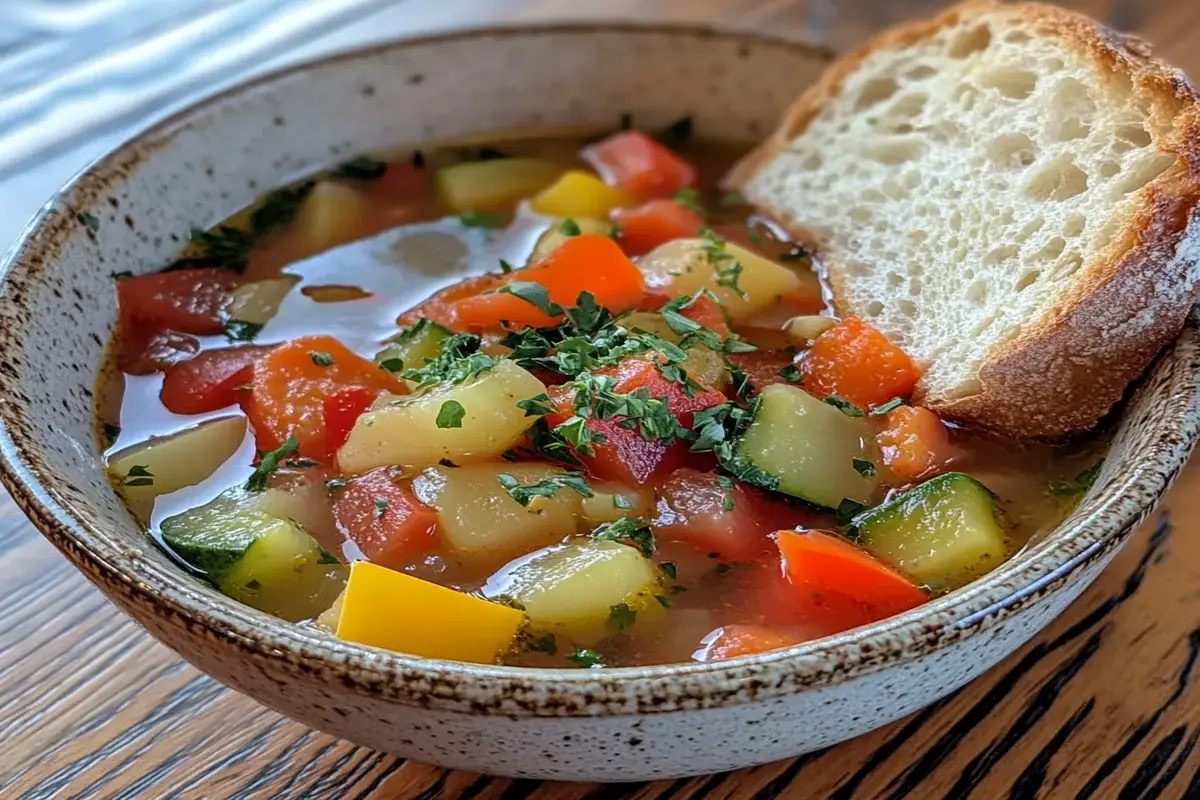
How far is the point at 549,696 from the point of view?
1.18 m

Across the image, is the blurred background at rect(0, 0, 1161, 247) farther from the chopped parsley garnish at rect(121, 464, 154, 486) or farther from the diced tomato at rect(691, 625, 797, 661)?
the diced tomato at rect(691, 625, 797, 661)

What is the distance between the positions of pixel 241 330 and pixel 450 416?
0.66 meters

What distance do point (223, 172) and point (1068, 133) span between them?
1.64 meters

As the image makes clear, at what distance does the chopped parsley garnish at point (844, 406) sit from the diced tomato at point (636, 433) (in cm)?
21

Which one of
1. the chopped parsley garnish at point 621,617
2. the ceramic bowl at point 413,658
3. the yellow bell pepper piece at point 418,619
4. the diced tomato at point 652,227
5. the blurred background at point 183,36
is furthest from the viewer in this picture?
the blurred background at point 183,36

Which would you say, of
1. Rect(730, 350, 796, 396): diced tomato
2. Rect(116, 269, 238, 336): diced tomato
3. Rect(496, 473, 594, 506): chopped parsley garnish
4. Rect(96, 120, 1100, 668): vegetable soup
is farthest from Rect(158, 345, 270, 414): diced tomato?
Rect(730, 350, 796, 396): diced tomato

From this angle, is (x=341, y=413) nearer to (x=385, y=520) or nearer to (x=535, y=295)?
(x=385, y=520)

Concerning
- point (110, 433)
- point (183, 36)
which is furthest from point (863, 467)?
point (183, 36)

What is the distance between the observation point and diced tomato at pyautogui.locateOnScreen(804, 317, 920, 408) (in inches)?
76.9

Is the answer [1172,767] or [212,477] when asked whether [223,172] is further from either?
[1172,767]

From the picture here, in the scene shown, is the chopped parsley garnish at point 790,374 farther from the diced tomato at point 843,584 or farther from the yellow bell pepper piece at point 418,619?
the yellow bell pepper piece at point 418,619

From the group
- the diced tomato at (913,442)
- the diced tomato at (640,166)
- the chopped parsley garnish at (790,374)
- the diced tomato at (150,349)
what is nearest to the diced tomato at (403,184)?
the diced tomato at (640,166)

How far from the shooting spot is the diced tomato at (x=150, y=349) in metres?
2.04

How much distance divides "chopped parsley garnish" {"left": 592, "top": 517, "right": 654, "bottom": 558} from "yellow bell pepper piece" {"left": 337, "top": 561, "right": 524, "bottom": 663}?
0.75ft
